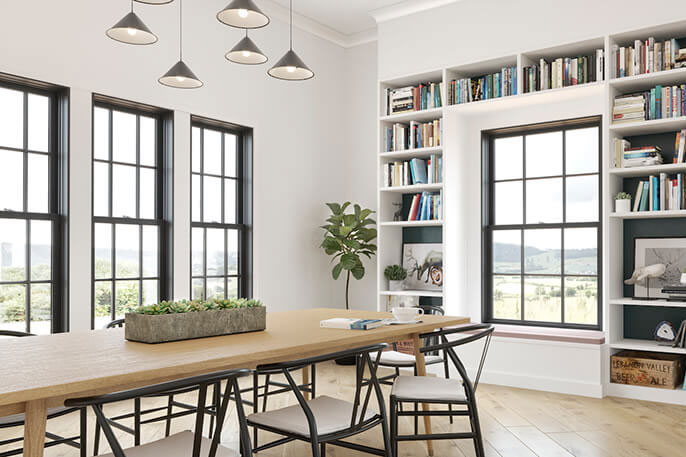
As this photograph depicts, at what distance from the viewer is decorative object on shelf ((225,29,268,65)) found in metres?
3.72

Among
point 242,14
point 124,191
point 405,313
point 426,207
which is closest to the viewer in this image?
point 242,14

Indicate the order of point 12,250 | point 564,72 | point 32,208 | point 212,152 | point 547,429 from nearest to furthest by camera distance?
point 547,429 → point 12,250 → point 32,208 → point 564,72 → point 212,152

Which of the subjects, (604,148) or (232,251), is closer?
(604,148)

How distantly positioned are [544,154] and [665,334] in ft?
6.63

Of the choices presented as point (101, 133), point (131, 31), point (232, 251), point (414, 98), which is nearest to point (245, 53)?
point (131, 31)

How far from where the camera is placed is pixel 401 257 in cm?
693

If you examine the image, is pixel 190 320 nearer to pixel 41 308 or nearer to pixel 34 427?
pixel 34 427

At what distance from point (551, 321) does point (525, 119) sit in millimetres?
1985

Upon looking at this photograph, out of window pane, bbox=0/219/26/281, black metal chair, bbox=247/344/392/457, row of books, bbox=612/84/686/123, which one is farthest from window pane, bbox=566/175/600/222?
window pane, bbox=0/219/26/281

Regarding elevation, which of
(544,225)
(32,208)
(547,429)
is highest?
(32,208)

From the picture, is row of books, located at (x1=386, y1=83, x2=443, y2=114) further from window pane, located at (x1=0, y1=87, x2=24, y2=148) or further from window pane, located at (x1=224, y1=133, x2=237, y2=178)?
window pane, located at (x1=0, y1=87, x2=24, y2=148)

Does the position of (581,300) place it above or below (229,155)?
below

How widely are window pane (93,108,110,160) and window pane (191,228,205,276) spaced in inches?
44.6

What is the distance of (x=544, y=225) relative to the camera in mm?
6035
